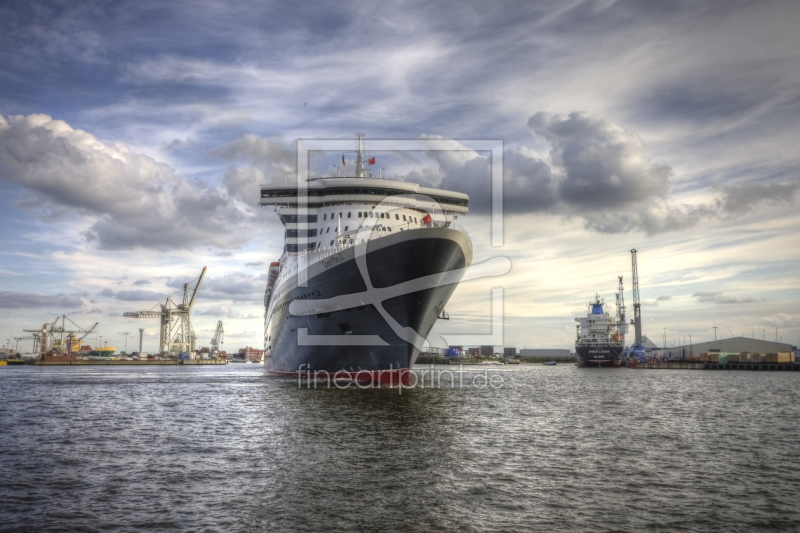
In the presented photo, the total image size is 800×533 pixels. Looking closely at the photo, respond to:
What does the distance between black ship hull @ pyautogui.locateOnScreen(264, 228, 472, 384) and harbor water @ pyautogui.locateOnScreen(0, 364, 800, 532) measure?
15.3ft

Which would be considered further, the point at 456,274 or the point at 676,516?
the point at 456,274

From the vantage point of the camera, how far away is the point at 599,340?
122562mm

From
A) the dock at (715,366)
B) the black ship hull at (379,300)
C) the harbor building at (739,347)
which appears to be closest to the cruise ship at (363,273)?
the black ship hull at (379,300)

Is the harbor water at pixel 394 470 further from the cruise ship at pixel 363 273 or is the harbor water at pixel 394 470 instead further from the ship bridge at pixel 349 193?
the ship bridge at pixel 349 193

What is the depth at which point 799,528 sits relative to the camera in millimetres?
11203

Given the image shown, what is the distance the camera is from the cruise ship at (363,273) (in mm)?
31141

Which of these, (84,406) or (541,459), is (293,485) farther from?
(84,406)

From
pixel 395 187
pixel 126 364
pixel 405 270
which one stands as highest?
pixel 395 187

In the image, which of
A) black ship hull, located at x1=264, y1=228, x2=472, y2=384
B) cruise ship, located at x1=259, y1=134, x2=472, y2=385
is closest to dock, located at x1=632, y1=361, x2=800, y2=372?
cruise ship, located at x1=259, y1=134, x2=472, y2=385

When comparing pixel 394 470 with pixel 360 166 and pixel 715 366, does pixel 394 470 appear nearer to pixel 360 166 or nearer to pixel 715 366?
pixel 360 166

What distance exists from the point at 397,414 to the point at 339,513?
14.2 m

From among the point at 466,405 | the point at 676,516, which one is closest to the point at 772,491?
the point at 676,516

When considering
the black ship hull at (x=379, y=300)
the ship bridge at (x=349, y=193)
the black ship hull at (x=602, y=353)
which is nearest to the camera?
the black ship hull at (x=379, y=300)

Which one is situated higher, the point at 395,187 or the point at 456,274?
the point at 395,187
